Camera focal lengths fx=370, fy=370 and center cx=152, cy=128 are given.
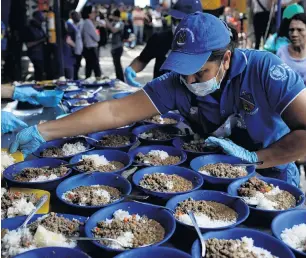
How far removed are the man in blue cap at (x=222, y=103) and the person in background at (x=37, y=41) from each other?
17.8 feet

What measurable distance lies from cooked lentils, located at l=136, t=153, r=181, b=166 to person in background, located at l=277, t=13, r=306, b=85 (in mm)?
1812

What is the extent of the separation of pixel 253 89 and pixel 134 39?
1289 centimetres

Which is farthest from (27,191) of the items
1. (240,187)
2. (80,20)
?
(80,20)

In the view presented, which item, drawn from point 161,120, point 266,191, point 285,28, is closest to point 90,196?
point 266,191

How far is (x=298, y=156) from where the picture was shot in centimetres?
170

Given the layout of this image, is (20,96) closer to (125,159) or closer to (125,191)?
(125,159)

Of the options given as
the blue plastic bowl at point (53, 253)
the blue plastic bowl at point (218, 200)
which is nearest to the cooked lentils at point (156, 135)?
the blue plastic bowl at point (218, 200)

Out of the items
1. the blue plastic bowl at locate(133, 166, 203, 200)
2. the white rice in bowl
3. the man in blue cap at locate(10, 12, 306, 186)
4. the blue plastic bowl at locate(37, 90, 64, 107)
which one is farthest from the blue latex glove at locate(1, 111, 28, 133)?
the white rice in bowl

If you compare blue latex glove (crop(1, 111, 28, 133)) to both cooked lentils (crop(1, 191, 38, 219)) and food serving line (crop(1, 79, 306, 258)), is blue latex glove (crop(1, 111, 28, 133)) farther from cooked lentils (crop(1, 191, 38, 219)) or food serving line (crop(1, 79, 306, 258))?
cooked lentils (crop(1, 191, 38, 219))

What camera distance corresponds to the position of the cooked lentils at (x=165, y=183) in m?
1.57

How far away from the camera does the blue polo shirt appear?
5.32 ft

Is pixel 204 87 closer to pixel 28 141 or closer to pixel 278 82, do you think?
pixel 278 82

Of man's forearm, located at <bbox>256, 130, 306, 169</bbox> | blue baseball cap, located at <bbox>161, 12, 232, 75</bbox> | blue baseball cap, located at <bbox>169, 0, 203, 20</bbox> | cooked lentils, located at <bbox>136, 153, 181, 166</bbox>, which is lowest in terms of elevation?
cooked lentils, located at <bbox>136, 153, 181, 166</bbox>

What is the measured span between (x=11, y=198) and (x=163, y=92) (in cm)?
91
